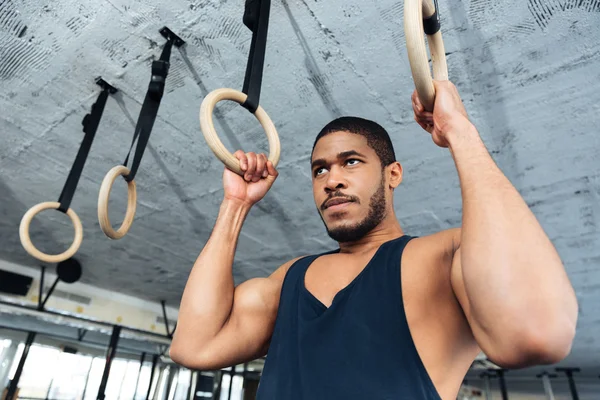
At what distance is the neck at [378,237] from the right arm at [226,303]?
28 cm

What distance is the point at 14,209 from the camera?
389 cm

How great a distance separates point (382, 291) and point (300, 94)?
1579 mm

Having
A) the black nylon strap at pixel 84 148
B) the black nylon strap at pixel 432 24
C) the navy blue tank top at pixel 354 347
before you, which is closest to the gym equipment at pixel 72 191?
the black nylon strap at pixel 84 148

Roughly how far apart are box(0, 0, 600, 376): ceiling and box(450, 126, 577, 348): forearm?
1.31 meters

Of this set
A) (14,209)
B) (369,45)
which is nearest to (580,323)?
(369,45)

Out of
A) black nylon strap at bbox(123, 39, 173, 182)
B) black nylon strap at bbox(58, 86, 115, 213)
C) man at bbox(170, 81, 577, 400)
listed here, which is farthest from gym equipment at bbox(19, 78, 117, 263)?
man at bbox(170, 81, 577, 400)

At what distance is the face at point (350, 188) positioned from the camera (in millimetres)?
1087

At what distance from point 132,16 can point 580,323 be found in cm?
665

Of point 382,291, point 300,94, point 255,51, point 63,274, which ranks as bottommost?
point 382,291

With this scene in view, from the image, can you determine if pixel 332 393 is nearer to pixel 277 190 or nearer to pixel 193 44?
pixel 193 44

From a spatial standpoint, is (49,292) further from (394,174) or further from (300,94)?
(394,174)

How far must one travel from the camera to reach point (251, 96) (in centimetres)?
133

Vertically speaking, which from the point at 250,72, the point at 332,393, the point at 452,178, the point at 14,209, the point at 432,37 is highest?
the point at 14,209

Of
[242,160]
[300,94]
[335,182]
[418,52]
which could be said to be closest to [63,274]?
[300,94]
